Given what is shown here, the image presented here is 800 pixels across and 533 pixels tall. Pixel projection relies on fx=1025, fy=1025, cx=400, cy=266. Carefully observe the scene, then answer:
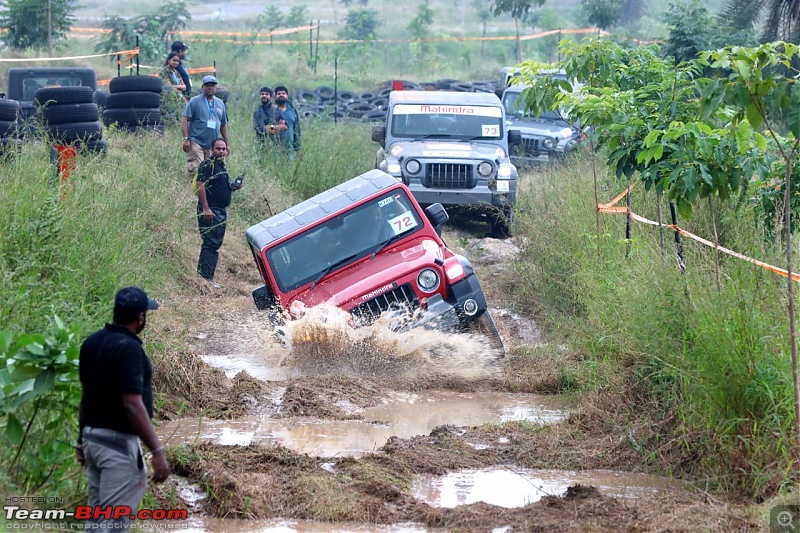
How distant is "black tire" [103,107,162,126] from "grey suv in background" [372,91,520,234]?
347 cm

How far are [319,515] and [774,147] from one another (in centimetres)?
471

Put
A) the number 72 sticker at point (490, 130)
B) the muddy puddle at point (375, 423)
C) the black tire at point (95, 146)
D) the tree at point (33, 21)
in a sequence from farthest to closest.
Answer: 1. the tree at point (33, 21)
2. the number 72 sticker at point (490, 130)
3. the black tire at point (95, 146)
4. the muddy puddle at point (375, 423)

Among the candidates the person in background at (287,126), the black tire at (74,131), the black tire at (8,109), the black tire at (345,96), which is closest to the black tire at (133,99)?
the person in background at (287,126)

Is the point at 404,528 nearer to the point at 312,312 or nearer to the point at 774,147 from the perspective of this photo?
the point at 312,312

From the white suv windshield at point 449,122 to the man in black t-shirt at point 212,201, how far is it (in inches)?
176

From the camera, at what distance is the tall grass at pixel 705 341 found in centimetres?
576

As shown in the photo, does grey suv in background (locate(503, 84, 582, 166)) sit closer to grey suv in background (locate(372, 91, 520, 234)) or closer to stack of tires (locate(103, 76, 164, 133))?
grey suv in background (locate(372, 91, 520, 234))

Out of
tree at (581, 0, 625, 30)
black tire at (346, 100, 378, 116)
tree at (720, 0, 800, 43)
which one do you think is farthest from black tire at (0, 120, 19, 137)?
tree at (581, 0, 625, 30)

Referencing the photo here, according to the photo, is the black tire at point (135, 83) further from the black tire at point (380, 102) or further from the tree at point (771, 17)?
the black tire at point (380, 102)

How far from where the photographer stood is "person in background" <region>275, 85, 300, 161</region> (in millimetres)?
16750

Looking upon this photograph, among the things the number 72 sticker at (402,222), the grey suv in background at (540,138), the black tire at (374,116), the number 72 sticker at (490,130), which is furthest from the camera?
the black tire at (374,116)

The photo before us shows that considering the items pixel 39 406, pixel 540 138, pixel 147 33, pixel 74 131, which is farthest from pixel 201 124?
pixel 147 33

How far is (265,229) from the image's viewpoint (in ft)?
30.9

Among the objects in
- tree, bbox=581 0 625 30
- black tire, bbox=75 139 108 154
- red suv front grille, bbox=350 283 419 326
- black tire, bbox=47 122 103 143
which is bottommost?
red suv front grille, bbox=350 283 419 326
